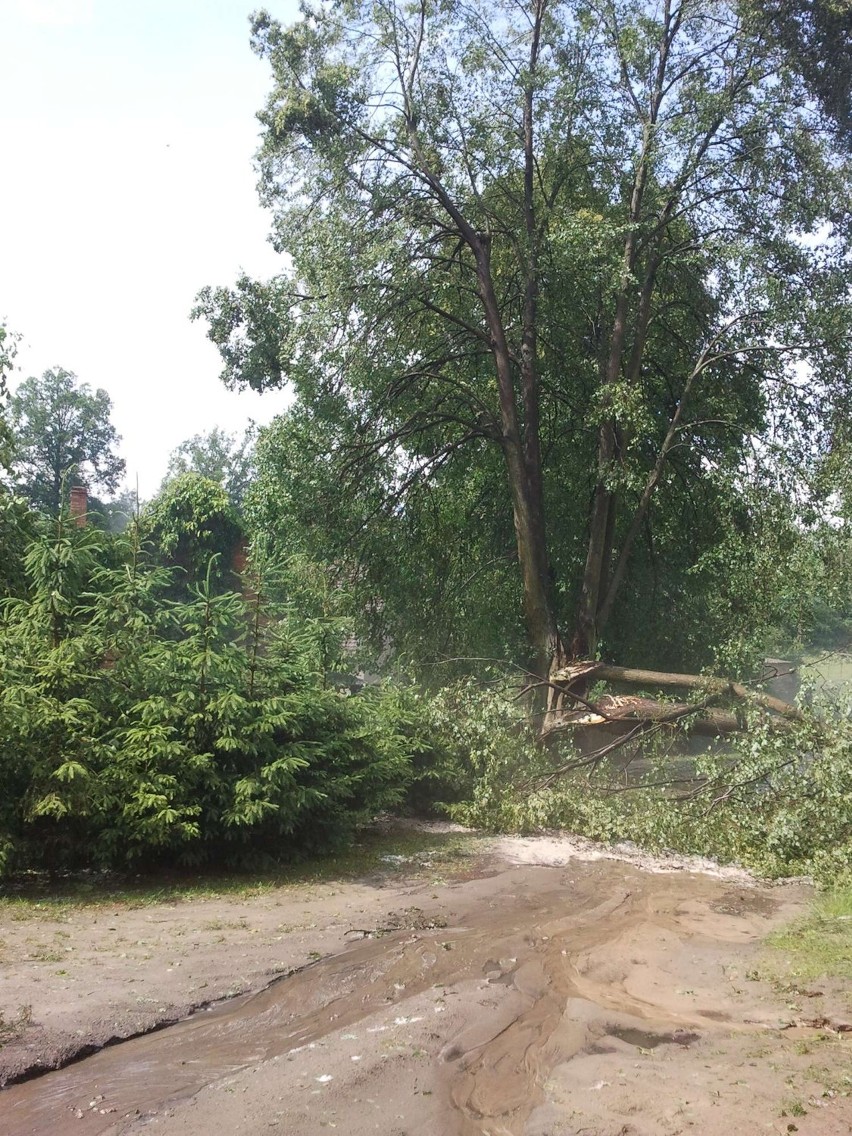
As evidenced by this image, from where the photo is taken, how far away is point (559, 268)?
16188 mm

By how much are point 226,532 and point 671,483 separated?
51.5 ft

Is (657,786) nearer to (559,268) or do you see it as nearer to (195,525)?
(559,268)

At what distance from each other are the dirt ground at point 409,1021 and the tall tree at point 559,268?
7.95m

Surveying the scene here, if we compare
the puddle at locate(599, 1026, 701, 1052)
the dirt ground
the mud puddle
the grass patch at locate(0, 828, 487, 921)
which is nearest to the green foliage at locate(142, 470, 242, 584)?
the grass patch at locate(0, 828, 487, 921)

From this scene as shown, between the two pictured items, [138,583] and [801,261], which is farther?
[801,261]

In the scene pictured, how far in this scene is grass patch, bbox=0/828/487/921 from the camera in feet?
29.9

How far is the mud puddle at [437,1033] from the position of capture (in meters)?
5.12

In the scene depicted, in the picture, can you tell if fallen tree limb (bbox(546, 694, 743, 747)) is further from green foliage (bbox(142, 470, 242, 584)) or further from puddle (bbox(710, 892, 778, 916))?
green foliage (bbox(142, 470, 242, 584))

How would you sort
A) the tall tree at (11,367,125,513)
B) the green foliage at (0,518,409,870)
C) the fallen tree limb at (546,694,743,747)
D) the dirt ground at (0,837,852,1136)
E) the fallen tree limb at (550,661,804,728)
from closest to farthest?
the dirt ground at (0,837,852,1136)
the green foliage at (0,518,409,870)
the fallen tree limb at (550,661,804,728)
the fallen tree limb at (546,694,743,747)
the tall tree at (11,367,125,513)

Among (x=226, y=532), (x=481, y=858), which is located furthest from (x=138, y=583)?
(x=226, y=532)

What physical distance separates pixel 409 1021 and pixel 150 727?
14.8 ft

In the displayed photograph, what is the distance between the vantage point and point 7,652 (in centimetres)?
980

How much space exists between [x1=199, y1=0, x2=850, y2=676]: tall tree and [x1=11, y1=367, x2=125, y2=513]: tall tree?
3701cm

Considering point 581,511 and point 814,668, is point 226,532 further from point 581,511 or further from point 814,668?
point 814,668
